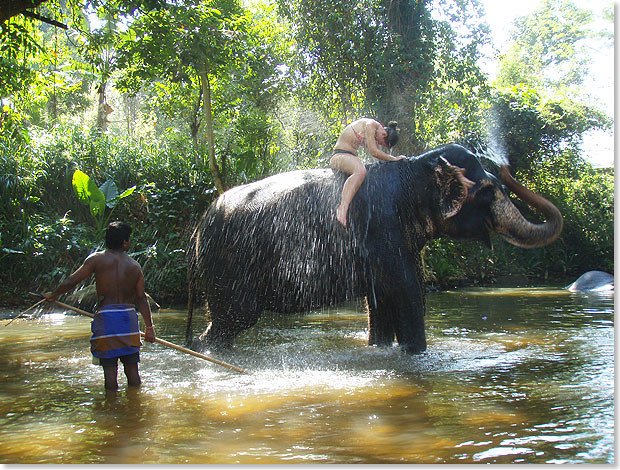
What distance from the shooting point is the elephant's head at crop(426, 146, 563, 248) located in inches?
198

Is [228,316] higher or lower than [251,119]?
lower

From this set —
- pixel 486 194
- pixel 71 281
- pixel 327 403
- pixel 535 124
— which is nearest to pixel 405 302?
pixel 486 194

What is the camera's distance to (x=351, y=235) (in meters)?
5.01

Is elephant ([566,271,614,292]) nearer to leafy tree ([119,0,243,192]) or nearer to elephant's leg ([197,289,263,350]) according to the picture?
leafy tree ([119,0,243,192])

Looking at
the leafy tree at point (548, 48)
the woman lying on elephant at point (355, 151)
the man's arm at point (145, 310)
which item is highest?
the leafy tree at point (548, 48)

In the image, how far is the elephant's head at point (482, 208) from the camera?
5020 mm

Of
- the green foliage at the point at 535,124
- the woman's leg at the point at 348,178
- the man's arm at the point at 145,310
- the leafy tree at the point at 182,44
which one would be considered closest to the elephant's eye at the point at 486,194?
the woman's leg at the point at 348,178

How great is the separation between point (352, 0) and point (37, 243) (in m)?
7.71

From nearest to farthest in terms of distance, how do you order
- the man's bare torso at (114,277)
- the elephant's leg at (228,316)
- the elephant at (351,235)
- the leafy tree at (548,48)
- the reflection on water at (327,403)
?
the reflection on water at (327,403), the man's bare torso at (114,277), the elephant at (351,235), the elephant's leg at (228,316), the leafy tree at (548,48)

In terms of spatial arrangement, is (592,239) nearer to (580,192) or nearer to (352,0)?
(580,192)

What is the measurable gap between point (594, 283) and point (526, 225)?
7.36 m

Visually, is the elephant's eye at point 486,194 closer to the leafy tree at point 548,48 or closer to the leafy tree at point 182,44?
the leafy tree at point 182,44

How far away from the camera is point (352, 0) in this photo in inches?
496

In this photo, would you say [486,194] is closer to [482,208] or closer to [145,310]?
[482,208]
